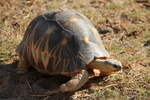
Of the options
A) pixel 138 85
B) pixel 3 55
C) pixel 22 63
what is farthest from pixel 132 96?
pixel 3 55

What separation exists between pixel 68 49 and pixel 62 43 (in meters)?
0.12

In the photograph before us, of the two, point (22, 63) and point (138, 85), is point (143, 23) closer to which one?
point (138, 85)

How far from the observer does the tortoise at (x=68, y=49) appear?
3.15 meters

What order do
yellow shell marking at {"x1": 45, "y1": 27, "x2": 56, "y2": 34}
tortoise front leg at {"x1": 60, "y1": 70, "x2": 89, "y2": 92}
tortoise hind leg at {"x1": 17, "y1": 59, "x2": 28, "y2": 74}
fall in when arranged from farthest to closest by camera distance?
tortoise hind leg at {"x1": 17, "y1": 59, "x2": 28, "y2": 74} < yellow shell marking at {"x1": 45, "y1": 27, "x2": 56, "y2": 34} < tortoise front leg at {"x1": 60, "y1": 70, "x2": 89, "y2": 92}

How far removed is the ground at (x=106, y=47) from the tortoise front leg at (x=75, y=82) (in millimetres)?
175

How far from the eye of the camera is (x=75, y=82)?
3.09 metres

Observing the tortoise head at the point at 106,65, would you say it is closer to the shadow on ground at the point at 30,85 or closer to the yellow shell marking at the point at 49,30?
the shadow on ground at the point at 30,85

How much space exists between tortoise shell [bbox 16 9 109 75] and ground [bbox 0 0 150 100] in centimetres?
35

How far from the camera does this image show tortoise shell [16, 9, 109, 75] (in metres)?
3.20

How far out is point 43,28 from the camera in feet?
11.4

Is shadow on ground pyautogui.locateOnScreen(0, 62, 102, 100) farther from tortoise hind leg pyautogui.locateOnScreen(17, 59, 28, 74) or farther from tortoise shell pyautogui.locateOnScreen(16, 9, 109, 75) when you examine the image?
tortoise shell pyautogui.locateOnScreen(16, 9, 109, 75)

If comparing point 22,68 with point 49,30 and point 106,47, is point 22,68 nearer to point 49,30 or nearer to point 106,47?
Result: point 49,30

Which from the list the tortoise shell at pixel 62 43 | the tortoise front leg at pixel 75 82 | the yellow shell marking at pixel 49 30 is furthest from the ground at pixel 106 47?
the yellow shell marking at pixel 49 30

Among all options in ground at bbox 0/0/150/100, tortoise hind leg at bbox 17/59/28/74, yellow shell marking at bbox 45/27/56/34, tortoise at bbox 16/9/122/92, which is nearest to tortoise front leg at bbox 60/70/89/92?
tortoise at bbox 16/9/122/92
